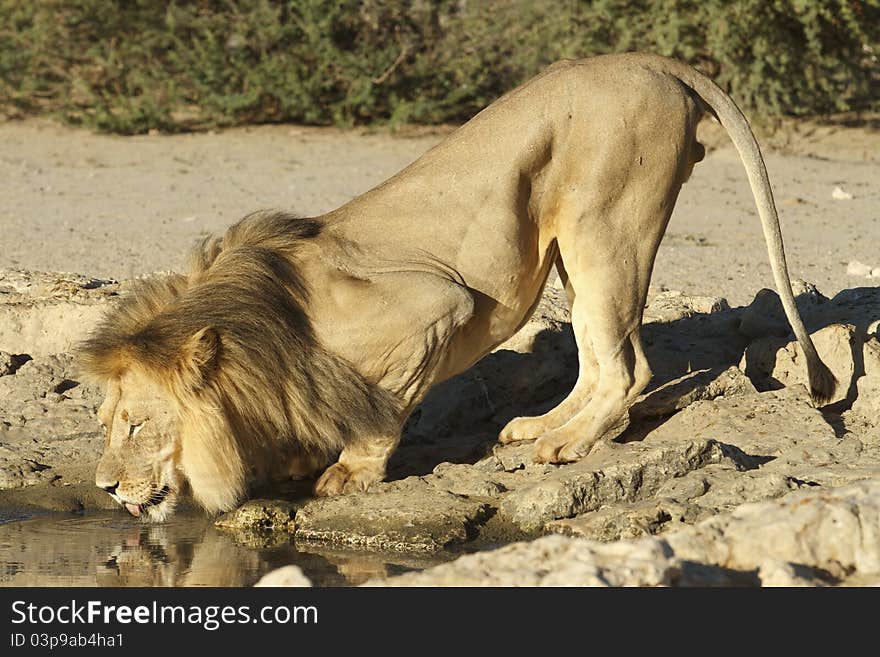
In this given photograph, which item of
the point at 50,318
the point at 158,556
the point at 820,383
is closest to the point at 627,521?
the point at 820,383

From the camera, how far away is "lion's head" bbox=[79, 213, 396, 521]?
5977mm

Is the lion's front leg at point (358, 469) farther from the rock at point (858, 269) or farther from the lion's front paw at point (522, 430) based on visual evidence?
the rock at point (858, 269)

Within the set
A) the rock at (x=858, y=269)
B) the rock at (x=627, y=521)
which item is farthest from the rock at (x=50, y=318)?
the rock at (x=858, y=269)

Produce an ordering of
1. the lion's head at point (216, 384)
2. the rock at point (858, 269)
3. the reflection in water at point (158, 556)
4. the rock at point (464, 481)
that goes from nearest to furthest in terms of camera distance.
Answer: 1. the reflection in water at point (158, 556)
2. the lion's head at point (216, 384)
3. the rock at point (464, 481)
4. the rock at point (858, 269)

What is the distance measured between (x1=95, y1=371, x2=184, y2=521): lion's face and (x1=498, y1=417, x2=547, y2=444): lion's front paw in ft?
5.48

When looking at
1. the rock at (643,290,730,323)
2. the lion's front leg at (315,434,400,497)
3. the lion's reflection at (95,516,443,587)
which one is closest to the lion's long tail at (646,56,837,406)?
the rock at (643,290,730,323)

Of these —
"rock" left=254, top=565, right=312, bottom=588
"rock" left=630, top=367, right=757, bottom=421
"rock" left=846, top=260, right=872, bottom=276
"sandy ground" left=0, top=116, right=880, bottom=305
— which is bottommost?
"sandy ground" left=0, top=116, right=880, bottom=305

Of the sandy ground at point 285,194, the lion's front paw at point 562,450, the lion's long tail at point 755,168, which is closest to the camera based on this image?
the lion's front paw at point 562,450

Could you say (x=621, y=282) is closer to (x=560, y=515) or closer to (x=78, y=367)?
(x=560, y=515)

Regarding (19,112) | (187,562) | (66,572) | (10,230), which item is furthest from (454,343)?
(19,112)

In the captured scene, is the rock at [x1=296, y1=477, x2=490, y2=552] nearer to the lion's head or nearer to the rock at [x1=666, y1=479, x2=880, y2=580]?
the lion's head

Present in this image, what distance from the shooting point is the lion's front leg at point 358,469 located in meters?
6.50

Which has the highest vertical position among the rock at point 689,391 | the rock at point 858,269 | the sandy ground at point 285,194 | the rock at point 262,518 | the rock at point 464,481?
the rock at point 689,391
